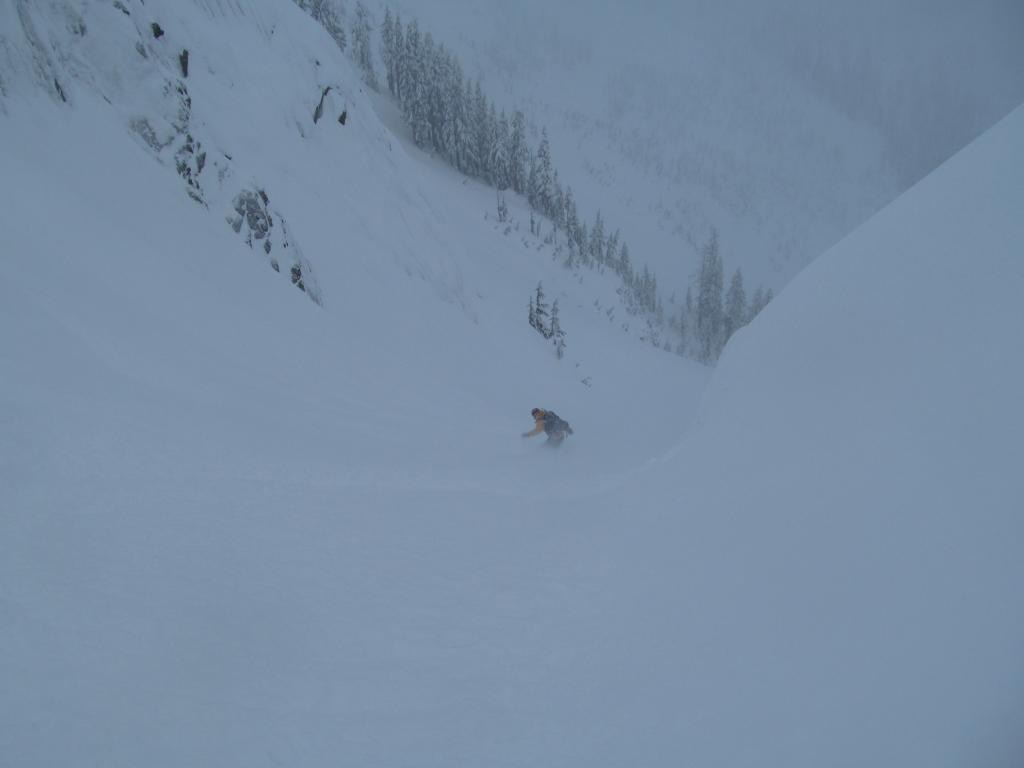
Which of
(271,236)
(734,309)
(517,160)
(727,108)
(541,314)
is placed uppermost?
(727,108)

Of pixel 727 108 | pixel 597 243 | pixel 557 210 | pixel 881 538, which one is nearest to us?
pixel 881 538

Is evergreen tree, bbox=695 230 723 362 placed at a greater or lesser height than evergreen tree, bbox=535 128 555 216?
greater

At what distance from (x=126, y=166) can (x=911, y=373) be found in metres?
11.0

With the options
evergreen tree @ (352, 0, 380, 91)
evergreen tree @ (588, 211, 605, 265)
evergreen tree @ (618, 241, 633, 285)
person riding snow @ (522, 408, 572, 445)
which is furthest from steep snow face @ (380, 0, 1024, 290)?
person riding snow @ (522, 408, 572, 445)

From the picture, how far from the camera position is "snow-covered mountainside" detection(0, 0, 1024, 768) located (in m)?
2.10

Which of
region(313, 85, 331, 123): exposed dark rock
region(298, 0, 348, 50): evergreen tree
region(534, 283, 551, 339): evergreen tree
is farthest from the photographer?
region(298, 0, 348, 50): evergreen tree

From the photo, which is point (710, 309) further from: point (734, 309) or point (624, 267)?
point (624, 267)

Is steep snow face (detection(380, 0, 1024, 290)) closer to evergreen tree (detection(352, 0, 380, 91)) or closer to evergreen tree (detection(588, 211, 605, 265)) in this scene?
evergreen tree (detection(588, 211, 605, 265))

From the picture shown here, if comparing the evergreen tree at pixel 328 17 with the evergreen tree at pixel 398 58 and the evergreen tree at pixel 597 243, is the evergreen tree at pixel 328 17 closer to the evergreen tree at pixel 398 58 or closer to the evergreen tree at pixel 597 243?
the evergreen tree at pixel 398 58

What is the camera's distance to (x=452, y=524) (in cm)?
398

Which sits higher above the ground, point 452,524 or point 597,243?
point 597,243

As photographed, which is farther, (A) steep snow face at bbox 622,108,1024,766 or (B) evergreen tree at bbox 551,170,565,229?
(B) evergreen tree at bbox 551,170,565,229

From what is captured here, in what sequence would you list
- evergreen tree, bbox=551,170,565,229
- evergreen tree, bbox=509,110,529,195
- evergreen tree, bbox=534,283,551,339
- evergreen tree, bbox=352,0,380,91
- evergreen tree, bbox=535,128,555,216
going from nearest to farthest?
evergreen tree, bbox=534,283,551,339 → evergreen tree, bbox=535,128,555,216 → evergreen tree, bbox=509,110,529,195 → evergreen tree, bbox=551,170,565,229 → evergreen tree, bbox=352,0,380,91

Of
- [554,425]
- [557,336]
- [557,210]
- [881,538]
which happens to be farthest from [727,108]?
[881,538]
